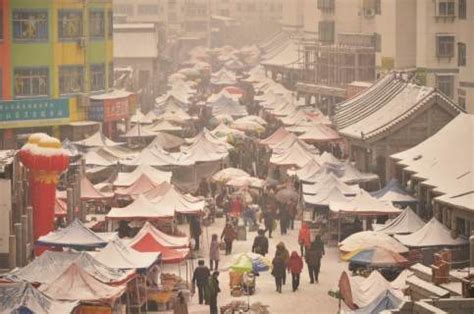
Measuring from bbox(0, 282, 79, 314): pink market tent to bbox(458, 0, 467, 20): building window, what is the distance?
39.4 meters

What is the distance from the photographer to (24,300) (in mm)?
25469

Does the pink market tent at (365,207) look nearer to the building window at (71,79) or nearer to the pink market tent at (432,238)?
the pink market tent at (432,238)

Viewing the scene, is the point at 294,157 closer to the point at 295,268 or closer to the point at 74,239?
the point at 295,268

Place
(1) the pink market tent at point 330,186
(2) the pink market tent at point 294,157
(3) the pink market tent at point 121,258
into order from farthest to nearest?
(2) the pink market tent at point 294,157 → (1) the pink market tent at point 330,186 → (3) the pink market tent at point 121,258

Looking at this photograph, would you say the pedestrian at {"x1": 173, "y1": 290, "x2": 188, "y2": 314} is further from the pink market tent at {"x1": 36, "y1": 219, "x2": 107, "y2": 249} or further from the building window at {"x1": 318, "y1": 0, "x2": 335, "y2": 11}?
the building window at {"x1": 318, "y1": 0, "x2": 335, "y2": 11}

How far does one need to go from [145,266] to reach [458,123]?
14288mm

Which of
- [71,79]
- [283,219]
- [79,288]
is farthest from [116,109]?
[79,288]

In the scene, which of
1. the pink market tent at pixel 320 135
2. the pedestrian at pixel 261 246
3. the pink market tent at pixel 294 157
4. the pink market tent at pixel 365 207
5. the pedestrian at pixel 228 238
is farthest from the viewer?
the pink market tent at pixel 320 135

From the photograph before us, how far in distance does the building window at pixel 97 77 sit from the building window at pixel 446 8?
48.5 feet

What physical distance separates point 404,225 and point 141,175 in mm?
10784

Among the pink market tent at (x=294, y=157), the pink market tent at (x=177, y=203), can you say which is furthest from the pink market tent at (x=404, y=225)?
the pink market tent at (x=294, y=157)

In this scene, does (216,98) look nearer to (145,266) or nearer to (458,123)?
(458,123)

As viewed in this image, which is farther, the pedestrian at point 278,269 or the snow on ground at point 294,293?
the pedestrian at point 278,269

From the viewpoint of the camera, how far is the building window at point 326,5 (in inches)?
3638
